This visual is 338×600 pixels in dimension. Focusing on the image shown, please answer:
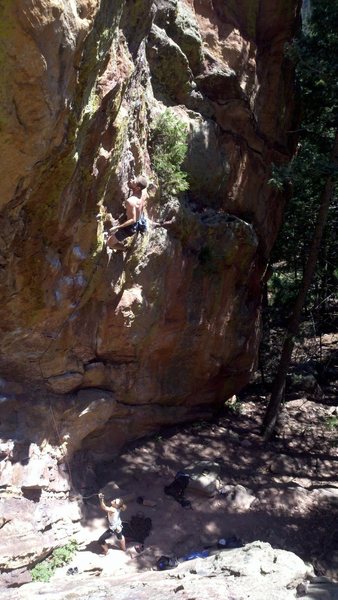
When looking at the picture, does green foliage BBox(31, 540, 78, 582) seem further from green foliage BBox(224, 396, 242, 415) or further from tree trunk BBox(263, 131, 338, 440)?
green foliage BBox(224, 396, 242, 415)

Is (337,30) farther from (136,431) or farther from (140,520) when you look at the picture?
(140,520)

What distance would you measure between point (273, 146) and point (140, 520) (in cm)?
811

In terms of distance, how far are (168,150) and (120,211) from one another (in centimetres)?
170

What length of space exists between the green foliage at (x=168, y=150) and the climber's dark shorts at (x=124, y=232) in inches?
62.4

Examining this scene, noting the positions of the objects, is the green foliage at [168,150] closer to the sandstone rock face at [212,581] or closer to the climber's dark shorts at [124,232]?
the climber's dark shorts at [124,232]

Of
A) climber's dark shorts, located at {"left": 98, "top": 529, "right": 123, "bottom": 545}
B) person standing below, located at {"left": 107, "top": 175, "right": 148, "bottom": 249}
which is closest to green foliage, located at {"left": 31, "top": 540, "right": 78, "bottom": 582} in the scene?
climber's dark shorts, located at {"left": 98, "top": 529, "right": 123, "bottom": 545}

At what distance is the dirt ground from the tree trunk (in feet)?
2.08

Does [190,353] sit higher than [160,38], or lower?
lower

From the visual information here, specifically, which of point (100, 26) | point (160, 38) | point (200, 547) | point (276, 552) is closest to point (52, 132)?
point (100, 26)

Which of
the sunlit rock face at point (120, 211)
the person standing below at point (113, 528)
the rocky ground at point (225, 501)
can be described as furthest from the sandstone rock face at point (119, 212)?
the person standing below at point (113, 528)

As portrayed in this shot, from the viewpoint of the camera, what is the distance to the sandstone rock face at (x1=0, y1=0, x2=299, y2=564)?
5242mm

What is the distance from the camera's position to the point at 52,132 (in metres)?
5.27

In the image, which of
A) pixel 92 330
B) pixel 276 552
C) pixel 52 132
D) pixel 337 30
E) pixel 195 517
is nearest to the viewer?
pixel 52 132

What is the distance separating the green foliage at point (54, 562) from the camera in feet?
23.5
